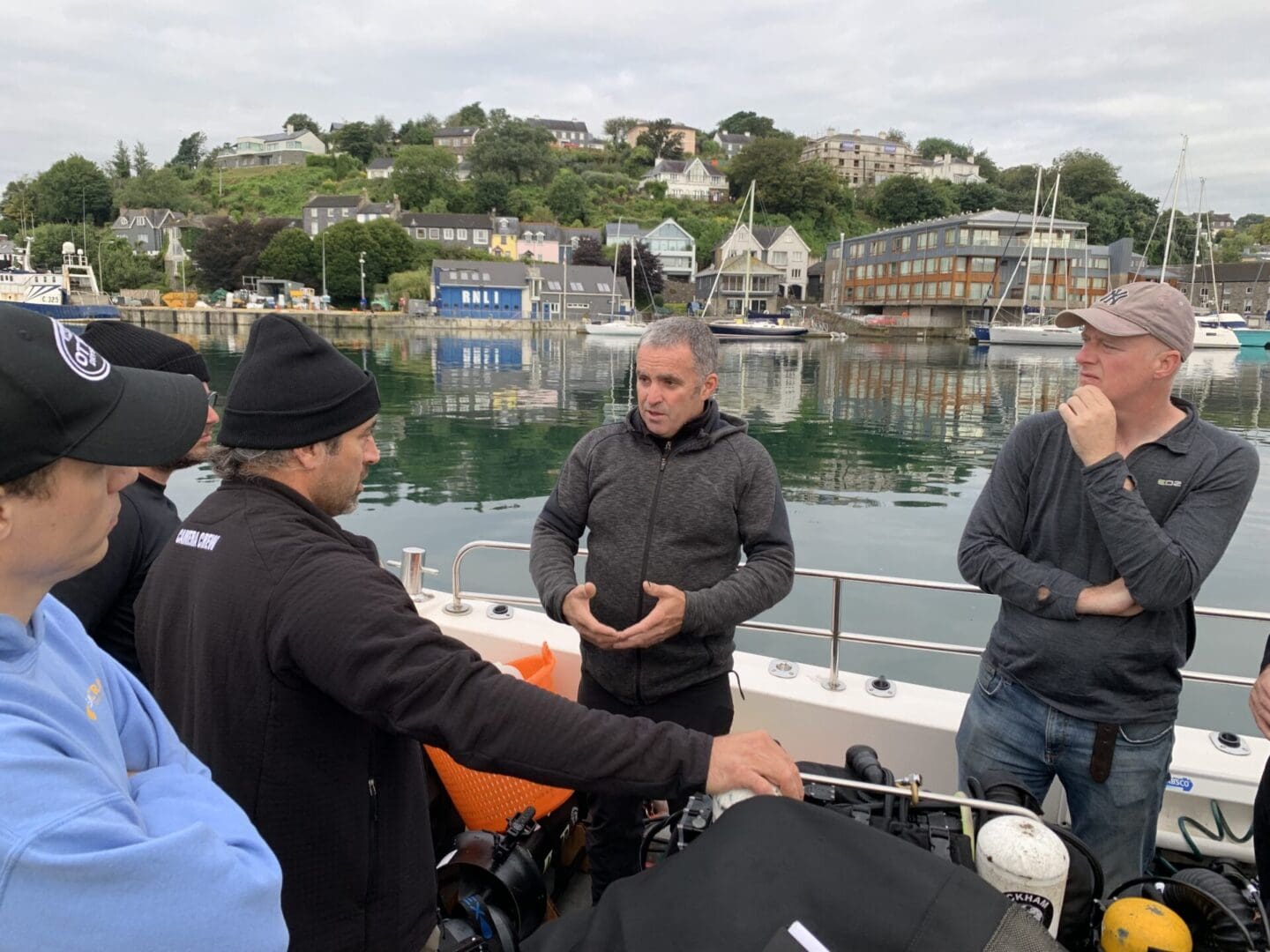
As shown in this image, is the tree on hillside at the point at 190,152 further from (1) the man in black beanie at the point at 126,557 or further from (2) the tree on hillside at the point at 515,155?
(1) the man in black beanie at the point at 126,557

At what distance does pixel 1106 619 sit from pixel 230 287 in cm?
8565

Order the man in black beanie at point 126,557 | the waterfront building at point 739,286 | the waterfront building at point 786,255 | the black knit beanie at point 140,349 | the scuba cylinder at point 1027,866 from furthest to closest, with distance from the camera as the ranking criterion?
the waterfront building at point 786,255, the waterfront building at point 739,286, the black knit beanie at point 140,349, the man in black beanie at point 126,557, the scuba cylinder at point 1027,866

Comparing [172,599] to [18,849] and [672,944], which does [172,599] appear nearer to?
[18,849]

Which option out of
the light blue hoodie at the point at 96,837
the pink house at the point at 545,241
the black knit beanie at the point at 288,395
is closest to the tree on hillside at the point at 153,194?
the pink house at the point at 545,241

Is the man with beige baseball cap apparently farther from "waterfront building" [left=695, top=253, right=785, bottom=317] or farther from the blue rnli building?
"waterfront building" [left=695, top=253, right=785, bottom=317]

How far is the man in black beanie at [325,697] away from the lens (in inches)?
52.7

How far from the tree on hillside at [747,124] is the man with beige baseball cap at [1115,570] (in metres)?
149

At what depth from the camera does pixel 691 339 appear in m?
2.65

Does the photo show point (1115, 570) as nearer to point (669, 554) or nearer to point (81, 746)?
point (669, 554)

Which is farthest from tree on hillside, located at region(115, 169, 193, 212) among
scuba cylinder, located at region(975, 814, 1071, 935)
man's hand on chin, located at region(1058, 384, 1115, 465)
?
scuba cylinder, located at region(975, 814, 1071, 935)

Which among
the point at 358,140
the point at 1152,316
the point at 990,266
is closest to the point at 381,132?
the point at 358,140

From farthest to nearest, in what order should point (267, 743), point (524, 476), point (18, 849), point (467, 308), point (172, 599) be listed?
1. point (467, 308)
2. point (524, 476)
3. point (172, 599)
4. point (267, 743)
5. point (18, 849)

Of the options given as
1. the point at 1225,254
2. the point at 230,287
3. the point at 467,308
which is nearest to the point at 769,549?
the point at 467,308

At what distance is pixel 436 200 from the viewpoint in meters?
91.1
